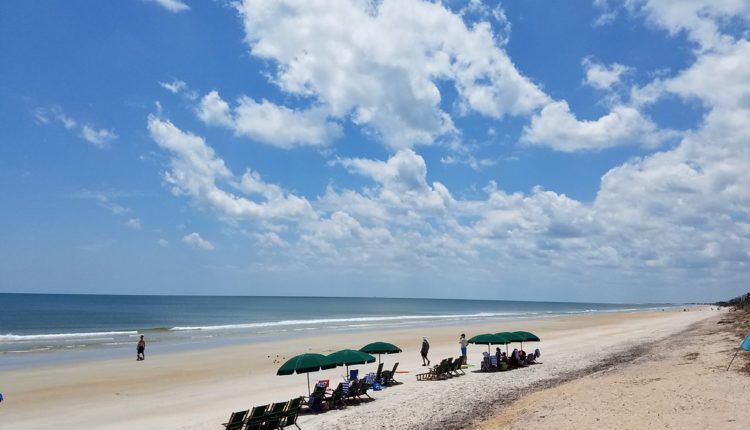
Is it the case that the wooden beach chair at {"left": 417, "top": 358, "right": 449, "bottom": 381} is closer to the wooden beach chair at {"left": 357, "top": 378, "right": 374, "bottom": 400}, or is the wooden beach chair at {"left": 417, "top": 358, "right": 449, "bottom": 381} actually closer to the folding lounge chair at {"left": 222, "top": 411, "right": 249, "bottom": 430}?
the wooden beach chair at {"left": 357, "top": 378, "right": 374, "bottom": 400}

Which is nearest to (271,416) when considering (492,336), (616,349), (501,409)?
(501,409)

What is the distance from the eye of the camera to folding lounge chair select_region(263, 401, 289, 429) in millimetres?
12633

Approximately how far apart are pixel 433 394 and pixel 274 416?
18.0 feet

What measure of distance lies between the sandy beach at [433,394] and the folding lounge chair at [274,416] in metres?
0.91

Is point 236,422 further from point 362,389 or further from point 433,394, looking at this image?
point 433,394

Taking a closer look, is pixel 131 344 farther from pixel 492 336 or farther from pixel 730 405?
pixel 730 405

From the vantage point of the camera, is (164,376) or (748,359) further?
(164,376)

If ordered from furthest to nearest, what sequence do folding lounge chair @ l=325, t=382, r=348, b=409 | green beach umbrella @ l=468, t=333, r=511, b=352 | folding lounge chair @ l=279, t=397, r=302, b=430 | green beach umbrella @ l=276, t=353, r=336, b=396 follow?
1. green beach umbrella @ l=468, t=333, r=511, b=352
2. folding lounge chair @ l=325, t=382, r=348, b=409
3. green beach umbrella @ l=276, t=353, r=336, b=396
4. folding lounge chair @ l=279, t=397, r=302, b=430

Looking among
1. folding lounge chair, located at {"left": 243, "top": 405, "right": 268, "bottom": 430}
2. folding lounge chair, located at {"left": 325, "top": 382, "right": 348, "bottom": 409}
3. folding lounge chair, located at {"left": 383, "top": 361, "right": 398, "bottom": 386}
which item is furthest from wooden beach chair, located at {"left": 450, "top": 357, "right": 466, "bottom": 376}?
folding lounge chair, located at {"left": 243, "top": 405, "right": 268, "bottom": 430}

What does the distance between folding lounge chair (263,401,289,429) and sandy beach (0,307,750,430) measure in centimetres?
91

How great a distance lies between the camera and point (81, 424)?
14.9m

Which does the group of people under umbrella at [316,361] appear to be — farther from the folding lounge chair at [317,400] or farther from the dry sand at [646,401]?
the dry sand at [646,401]

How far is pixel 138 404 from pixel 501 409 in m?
11.3

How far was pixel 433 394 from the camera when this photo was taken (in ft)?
53.6
